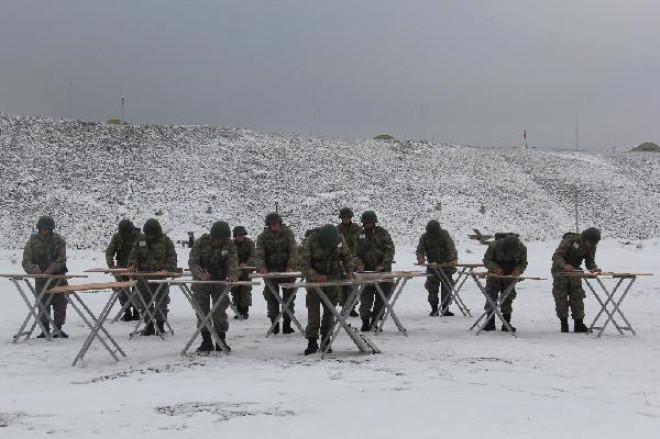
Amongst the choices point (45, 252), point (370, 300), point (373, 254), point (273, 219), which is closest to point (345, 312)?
point (370, 300)

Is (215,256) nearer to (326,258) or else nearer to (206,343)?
(206,343)

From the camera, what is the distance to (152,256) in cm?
1207

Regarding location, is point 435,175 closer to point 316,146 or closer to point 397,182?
point 397,182

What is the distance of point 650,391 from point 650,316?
22.6ft

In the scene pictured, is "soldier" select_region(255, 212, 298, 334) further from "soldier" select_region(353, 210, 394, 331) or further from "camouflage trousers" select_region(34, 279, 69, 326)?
"camouflage trousers" select_region(34, 279, 69, 326)

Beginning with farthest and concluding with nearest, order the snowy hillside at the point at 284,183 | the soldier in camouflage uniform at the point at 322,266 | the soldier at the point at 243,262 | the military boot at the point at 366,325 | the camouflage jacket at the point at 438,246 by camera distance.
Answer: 1. the snowy hillside at the point at 284,183
2. the camouflage jacket at the point at 438,246
3. the soldier at the point at 243,262
4. the military boot at the point at 366,325
5. the soldier in camouflage uniform at the point at 322,266

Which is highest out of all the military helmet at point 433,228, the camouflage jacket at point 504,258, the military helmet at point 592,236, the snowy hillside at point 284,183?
the snowy hillside at point 284,183

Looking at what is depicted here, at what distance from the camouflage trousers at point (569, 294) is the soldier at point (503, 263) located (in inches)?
24.1

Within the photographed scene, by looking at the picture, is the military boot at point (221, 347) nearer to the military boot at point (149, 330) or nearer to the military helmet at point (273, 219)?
the military boot at point (149, 330)

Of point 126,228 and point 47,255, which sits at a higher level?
point 126,228

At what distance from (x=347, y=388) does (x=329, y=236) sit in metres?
2.59

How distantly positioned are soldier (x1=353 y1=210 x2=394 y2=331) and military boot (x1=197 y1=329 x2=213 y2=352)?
3035mm

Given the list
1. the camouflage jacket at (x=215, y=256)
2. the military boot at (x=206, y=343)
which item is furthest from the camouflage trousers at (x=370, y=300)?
the military boot at (x=206, y=343)

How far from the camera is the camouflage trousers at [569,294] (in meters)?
11.3
